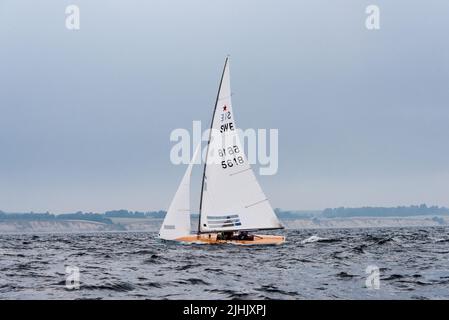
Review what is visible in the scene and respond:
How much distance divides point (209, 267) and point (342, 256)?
11.4 meters

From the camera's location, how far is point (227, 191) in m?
43.1

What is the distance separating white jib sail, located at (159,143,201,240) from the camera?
144 ft

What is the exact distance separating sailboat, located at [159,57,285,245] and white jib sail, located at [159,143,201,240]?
118cm

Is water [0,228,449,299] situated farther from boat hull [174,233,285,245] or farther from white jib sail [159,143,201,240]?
white jib sail [159,143,201,240]

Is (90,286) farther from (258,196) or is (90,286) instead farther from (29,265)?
(258,196)

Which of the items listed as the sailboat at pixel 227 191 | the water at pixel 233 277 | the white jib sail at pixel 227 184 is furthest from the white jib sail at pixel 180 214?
the water at pixel 233 277

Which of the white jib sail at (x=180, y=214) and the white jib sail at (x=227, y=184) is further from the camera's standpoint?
the white jib sail at (x=180, y=214)

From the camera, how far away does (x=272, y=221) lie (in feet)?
143

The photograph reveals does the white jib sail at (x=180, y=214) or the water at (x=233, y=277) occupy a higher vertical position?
the white jib sail at (x=180, y=214)

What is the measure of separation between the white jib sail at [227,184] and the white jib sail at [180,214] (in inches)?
57.9

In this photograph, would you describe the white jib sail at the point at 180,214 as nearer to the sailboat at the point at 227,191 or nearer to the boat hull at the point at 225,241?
the boat hull at the point at 225,241

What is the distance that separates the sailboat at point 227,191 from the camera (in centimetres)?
4303
